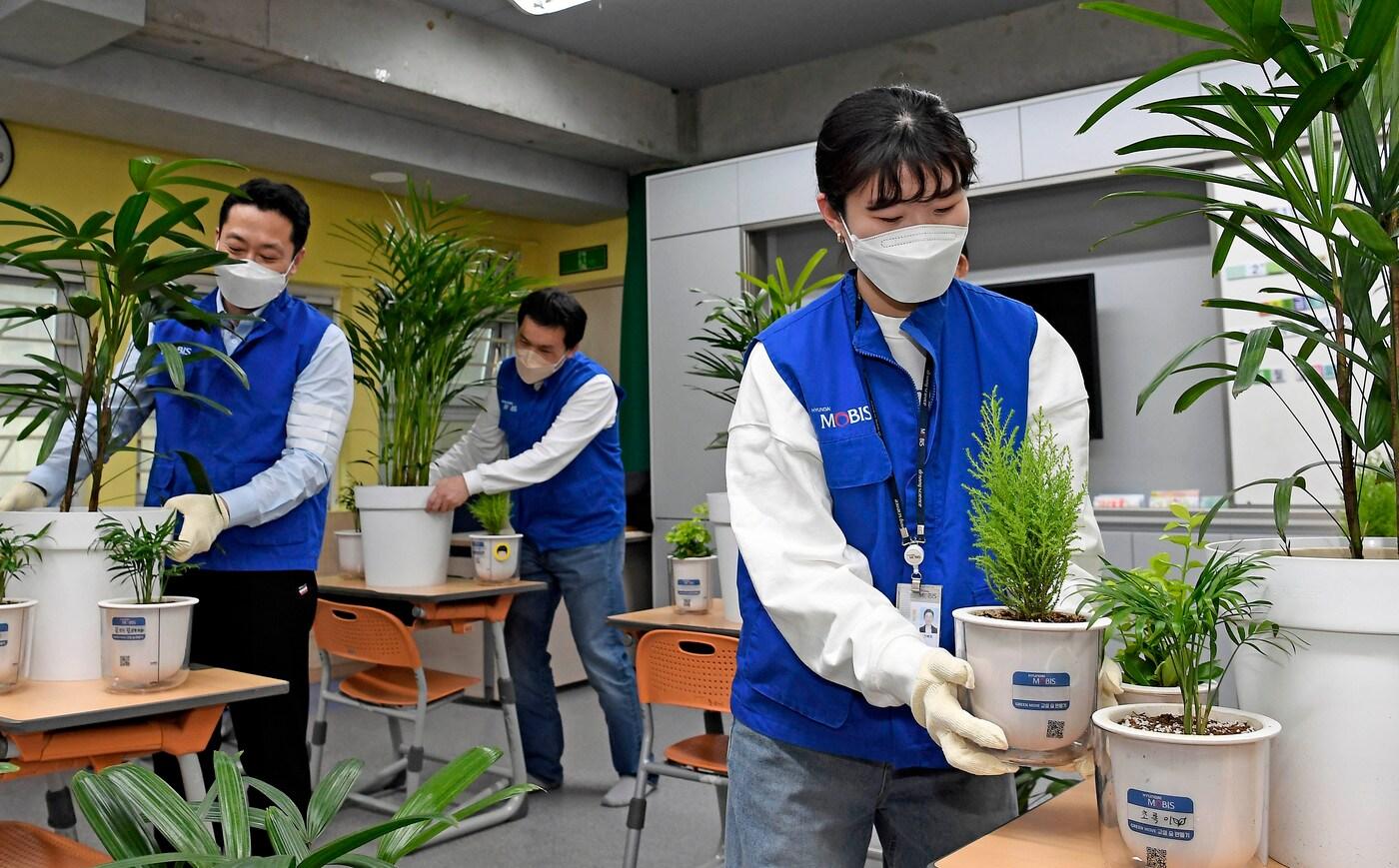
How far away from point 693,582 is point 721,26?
364cm

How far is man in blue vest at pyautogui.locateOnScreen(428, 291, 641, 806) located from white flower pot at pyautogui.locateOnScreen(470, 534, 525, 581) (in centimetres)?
23

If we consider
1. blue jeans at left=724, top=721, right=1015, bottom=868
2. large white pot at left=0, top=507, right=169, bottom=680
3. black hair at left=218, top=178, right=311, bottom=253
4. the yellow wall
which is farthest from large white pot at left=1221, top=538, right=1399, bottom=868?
the yellow wall

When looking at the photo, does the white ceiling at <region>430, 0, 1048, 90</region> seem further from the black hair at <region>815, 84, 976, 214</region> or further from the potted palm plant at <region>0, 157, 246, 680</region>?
the black hair at <region>815, 84, 976, 214</region>

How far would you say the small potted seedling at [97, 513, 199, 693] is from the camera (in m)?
1.82

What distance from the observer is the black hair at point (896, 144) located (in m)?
1.21

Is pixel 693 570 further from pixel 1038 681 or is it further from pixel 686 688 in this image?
pixel 1038 681

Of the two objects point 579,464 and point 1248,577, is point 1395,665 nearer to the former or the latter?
point 1248,577

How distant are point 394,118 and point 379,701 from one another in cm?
360

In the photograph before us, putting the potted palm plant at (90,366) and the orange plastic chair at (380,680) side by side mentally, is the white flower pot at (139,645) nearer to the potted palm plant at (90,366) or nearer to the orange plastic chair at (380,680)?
the potted palm plant at (90,366)

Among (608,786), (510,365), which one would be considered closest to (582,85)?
(510,365)

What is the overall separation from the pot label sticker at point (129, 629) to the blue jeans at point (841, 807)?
1109mm

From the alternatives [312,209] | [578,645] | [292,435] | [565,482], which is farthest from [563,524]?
[312,209]

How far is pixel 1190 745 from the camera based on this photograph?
81 cm

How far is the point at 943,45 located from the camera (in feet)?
19.0
